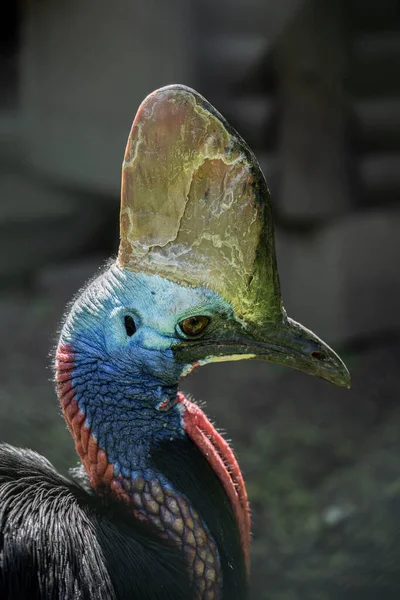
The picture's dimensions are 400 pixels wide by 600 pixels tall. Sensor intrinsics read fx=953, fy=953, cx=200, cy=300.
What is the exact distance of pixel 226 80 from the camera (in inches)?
188

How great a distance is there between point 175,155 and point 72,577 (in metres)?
0.77

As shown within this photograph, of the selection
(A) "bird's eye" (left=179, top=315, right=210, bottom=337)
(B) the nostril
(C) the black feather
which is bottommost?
(C) the black feather

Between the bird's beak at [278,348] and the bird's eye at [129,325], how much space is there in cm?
10

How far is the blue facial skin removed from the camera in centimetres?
179

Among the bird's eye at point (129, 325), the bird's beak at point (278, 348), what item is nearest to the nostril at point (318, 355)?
the bird's beak at point (278, 348)

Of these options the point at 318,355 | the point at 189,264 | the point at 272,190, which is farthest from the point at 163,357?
the point at 272,190

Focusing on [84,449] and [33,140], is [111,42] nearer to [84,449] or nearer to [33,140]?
[33,140]

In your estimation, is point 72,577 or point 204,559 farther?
point 204,559

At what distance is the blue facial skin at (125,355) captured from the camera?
1790mm

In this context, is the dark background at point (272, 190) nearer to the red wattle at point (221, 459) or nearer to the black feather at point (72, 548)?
the red wattle at point (221, 459)

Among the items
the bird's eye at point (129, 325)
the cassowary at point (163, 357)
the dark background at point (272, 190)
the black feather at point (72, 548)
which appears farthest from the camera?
the dark background at point (272, 190)

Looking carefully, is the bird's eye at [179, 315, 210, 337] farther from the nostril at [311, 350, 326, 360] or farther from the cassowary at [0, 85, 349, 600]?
the nostril at [311, 350, 326, 360]

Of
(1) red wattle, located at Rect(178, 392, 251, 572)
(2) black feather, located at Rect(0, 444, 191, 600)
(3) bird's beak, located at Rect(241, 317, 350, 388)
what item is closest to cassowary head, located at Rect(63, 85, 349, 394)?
(3) bird's beak, located at Rect(241, 317, 350, 388)

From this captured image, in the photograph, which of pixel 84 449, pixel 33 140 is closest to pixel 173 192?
pixel 84 449
